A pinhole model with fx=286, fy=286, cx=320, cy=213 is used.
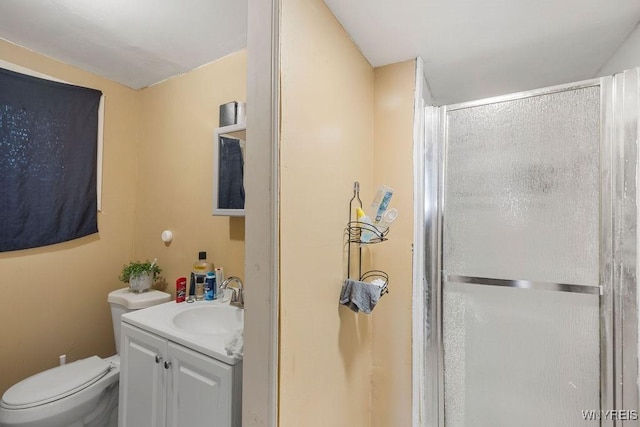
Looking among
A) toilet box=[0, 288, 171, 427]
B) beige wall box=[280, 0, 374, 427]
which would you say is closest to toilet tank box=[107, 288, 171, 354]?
toilet box=[0, 288, 171, 427]

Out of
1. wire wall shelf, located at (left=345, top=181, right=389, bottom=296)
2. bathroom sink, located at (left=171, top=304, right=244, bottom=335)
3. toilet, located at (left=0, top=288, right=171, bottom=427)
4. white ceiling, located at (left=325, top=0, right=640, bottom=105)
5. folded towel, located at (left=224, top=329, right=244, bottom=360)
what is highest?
white ceiling, located at (left=325, top=0, right=640, bottom=105)

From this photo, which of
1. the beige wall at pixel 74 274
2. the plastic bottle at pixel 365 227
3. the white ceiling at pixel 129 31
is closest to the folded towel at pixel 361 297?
the plastic bottle at pixel 365 227

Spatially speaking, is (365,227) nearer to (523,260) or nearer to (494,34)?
(523,260)

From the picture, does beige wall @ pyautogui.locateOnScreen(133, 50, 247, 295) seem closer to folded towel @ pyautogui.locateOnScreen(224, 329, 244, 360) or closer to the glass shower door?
folded towel @ pyautogui.locateOnScreen(224, 329, 244, 360)

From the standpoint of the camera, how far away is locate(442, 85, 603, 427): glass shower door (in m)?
1.18

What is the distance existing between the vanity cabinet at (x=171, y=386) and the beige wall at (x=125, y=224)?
0.54 metres

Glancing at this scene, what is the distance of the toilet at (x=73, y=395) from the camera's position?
125cm

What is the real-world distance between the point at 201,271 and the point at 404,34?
157 cm

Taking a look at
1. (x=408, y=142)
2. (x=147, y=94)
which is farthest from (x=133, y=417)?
(x=147, y=94)

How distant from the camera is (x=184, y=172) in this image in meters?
1.84

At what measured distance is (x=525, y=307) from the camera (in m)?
1.28

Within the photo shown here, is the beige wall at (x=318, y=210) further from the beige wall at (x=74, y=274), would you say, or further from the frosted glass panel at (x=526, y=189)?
the beige wall at (x=74, y=274)

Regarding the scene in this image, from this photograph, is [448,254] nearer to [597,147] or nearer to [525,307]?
[525,307]

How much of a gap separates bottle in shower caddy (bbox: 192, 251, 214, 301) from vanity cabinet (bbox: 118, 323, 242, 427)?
1.25ft
